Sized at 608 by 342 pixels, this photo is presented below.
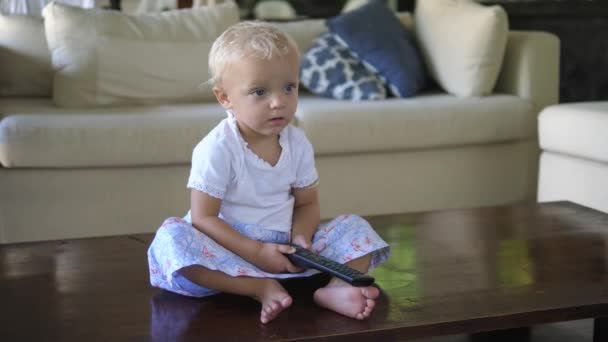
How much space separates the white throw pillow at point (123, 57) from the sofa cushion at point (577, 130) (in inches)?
51.4

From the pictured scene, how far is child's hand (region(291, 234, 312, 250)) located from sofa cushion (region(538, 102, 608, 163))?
1.36 meters

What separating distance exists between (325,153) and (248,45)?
1.39 m

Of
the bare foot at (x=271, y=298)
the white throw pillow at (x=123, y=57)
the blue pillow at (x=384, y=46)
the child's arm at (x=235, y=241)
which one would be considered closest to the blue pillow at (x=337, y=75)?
the blue pillow at (x=384, y=46)

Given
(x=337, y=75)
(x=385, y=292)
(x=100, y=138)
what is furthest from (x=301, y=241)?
(x=337, y=75)

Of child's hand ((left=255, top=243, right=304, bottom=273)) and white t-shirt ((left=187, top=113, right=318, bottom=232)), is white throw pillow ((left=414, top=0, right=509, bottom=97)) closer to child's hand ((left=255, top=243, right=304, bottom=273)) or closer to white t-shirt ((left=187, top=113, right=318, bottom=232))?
white t-shirt ((left=187, top=113, right=318, bottom=232))

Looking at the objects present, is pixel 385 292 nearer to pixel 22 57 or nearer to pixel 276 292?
pixel 276 292

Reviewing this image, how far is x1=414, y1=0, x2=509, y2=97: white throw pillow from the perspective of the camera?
3.24 meters

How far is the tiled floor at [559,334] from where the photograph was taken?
1.77 metres

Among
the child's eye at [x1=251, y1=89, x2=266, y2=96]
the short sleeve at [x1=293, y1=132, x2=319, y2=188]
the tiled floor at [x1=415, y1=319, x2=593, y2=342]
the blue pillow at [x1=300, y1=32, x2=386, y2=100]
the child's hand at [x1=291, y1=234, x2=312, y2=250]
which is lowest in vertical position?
the tiled floor at [x1=415, y1=319, x2=593, y2=342]

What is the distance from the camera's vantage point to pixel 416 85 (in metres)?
3.33

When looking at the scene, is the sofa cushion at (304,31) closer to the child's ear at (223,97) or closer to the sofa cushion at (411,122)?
the sofa cushion at (411,122)

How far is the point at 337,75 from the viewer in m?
3.26

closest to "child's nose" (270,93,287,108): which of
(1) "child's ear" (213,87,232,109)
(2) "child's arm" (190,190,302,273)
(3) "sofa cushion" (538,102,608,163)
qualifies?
(1) "child's ear" (213,87,232,109)

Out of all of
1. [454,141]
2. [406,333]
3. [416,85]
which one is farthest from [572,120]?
[406,333]
